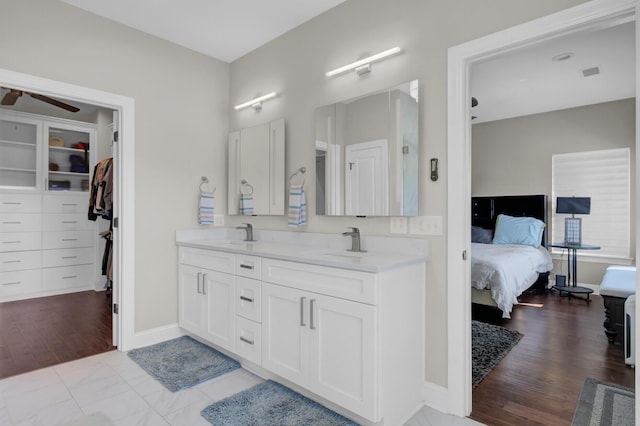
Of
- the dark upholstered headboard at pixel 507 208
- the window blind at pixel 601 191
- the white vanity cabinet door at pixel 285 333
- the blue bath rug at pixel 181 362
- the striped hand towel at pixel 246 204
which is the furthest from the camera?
the dark upholstered headboard at pixel 507 208

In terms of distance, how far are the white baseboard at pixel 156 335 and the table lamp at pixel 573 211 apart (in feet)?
16.7

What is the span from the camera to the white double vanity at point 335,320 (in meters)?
1.75

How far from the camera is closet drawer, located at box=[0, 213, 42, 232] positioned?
4297 mm

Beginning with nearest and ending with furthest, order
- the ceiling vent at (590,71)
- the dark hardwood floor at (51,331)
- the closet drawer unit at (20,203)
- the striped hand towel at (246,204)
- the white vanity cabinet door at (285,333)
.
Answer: the white vanity cabinet door at (285,333), the dark hardwood floor at (51,331), the striped hand towel at (246,204), the ceiling vent at (590,71), the closet drawer unit at (20,203)

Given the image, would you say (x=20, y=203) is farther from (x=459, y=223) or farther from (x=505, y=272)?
Result: (x=505, y=272)

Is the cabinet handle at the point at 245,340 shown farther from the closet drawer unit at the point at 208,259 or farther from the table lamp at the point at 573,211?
the table lamp at the point at 573,211

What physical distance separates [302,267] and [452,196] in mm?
939

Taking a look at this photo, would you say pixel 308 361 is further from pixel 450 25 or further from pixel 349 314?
pixel 450 25

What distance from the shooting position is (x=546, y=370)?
2561 mm

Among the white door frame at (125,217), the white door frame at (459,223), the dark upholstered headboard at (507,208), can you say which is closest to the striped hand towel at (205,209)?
the white door frame at (125,217)

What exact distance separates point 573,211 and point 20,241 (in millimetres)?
7213

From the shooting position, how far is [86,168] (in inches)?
197

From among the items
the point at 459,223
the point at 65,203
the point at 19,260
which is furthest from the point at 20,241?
the point at 459,223

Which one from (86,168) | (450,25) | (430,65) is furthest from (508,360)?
(86,168)
